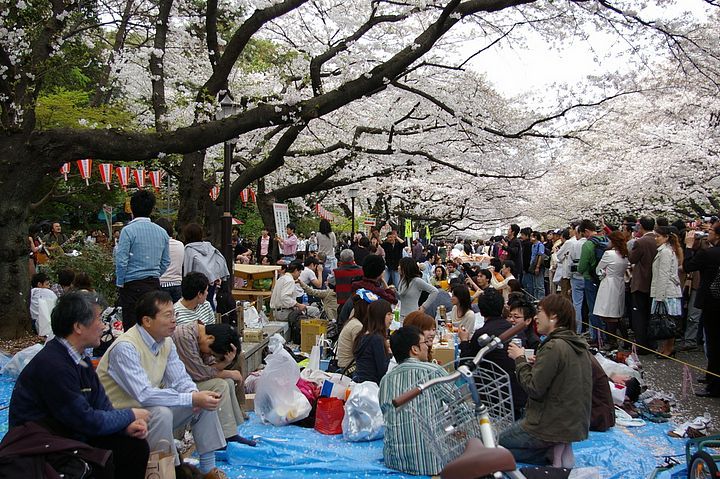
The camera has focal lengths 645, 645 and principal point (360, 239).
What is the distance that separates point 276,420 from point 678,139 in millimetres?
18249

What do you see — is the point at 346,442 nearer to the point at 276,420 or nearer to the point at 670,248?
the point at 276,420

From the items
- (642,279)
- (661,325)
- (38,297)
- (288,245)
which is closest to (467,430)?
(661,325)

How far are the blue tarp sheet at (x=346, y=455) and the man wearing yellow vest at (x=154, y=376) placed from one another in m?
0.98

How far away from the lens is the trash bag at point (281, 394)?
623cm

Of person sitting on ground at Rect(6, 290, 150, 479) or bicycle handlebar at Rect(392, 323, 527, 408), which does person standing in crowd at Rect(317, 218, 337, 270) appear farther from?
bicycle handlebar at Rect(392, 323, 527, 408)

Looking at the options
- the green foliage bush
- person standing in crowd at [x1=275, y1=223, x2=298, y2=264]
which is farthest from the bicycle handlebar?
person standing in crowd at [x1=275, y1=223, x2=298, y2=264]

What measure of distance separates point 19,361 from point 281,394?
3113 millimetres

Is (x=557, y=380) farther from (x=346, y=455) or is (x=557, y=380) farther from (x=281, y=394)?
(x=281, y=394)

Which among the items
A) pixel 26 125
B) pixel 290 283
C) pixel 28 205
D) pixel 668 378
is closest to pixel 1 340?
pixel 28 205

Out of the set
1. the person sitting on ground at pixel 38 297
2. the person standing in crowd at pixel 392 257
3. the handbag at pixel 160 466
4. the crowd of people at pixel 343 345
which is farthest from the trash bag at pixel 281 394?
the person standing in crowd at pixel 392 257

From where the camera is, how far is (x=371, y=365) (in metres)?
6.14

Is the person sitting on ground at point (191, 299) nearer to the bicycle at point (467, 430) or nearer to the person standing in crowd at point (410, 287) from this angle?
the bicycle at point (467, 430)

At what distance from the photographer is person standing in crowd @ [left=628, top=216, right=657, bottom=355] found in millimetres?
9578

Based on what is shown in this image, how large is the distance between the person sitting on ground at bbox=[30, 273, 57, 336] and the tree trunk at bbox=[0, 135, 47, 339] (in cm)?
18
